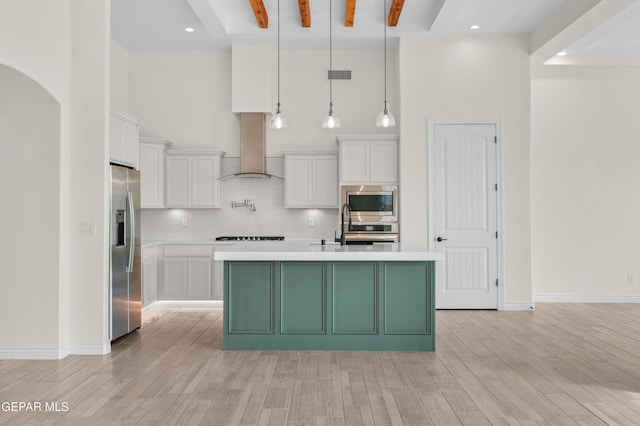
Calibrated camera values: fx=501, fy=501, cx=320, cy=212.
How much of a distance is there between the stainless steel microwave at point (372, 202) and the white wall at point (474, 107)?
0.14 meters

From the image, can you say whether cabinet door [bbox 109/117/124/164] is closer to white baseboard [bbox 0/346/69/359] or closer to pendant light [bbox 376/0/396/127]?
white baseboard [bbox 0/346/69/359]

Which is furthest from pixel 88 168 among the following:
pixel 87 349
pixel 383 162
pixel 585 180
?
pixel 585 180

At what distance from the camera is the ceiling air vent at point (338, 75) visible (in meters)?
7.36

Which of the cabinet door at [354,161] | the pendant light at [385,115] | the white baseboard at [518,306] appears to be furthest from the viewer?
the cabinet door at [354,161]

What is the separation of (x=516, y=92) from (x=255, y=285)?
4.40 m

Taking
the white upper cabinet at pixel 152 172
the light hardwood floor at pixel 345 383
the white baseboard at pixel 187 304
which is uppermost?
the white upper cabinet at pixel 152 172

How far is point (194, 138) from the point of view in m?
7.40

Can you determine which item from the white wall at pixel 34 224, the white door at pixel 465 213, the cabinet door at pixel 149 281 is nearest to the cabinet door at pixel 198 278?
the cabinet door at pixel 149 281

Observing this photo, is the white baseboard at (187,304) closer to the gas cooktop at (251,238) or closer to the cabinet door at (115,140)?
the gas cooktop at (251,238)

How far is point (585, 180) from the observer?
7.14 m

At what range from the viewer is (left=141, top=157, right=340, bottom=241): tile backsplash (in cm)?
737
